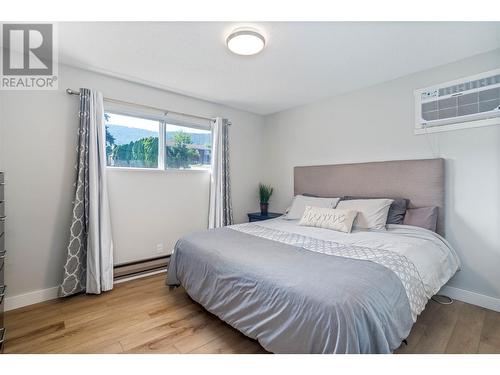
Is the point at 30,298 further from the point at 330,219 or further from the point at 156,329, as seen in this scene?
the point at 330,219

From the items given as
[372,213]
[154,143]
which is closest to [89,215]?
[154,143]

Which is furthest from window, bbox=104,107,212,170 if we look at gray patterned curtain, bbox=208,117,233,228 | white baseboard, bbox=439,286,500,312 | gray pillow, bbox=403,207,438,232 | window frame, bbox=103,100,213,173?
white baseboard, bbox=439,286,500,312

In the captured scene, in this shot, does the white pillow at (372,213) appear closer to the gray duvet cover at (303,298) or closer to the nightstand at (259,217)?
the gray duvet cover at (303,298)

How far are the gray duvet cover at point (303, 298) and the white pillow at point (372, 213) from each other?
3.12 ft

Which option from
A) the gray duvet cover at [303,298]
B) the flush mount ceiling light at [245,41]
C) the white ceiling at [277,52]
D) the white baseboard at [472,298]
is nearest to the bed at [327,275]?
the gray duvet cover at [303,298]

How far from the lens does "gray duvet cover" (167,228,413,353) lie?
113cm

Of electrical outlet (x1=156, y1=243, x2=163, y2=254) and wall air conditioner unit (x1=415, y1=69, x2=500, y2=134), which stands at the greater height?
wall air conditioner unit (x1=415, y1=69, x2=500, y2=134)

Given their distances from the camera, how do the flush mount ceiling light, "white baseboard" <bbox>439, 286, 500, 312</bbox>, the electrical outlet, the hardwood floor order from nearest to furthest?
the hardwood floor
the flush mount ceiling light
"white baseboard" <bbox>439, 286, 500, 312</bbox>
the electrical outlet

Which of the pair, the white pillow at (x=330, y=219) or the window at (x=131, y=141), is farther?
the window at (x=131, y=141)

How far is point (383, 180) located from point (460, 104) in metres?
0.97

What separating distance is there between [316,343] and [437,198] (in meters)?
2.05

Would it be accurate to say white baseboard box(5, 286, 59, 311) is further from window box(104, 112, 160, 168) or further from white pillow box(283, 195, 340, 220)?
white pillow box(283, 195, 340, 220)

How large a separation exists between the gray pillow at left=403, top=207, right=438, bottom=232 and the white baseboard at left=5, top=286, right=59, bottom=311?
11.8 feet

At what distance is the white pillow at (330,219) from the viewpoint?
2.40 metres
